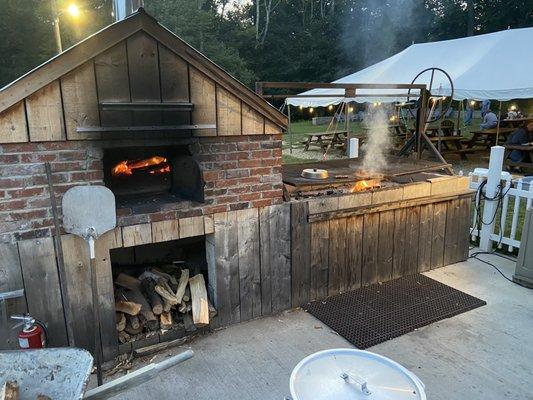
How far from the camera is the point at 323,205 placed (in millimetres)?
3908

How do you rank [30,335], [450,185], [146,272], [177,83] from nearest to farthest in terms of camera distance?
[30,335] → [177,83] → [146,272] → [450,185]

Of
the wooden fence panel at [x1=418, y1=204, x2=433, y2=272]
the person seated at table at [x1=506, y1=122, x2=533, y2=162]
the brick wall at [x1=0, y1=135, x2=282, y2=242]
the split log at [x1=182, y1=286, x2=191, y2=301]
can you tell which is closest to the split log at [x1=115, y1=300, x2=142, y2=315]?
the split log at [x1=182, y1=286, x2=191, y2=301]

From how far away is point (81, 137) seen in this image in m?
2.76

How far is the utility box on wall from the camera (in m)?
4.34

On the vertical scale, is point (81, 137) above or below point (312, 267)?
above

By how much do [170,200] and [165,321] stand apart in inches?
41.1

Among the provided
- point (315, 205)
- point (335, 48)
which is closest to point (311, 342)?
point (315, 205)

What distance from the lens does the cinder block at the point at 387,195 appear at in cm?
418

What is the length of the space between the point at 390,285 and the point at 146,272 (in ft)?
8.60

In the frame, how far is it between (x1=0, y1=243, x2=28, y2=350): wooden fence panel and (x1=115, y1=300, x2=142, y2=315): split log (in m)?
0.67

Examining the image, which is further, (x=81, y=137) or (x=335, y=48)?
(x=335, y=48)

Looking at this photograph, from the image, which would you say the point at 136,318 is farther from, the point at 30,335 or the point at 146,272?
the point at 30,335

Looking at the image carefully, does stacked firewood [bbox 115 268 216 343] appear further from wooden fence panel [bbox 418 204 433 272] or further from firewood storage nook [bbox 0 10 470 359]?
wooden fence panel [bbox 418 204 433 272]

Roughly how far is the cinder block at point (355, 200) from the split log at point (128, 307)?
2.11 m
